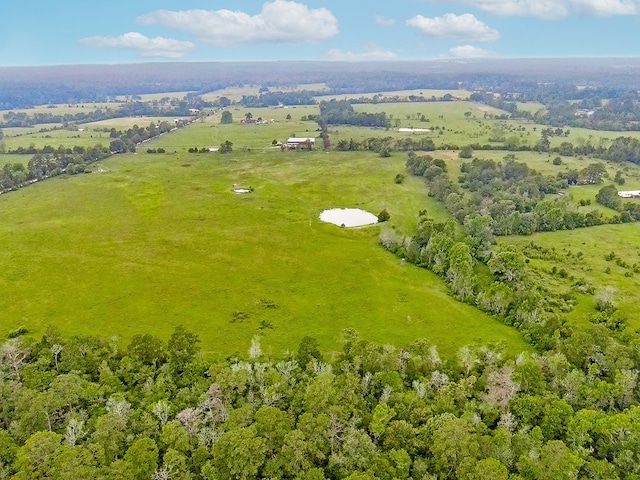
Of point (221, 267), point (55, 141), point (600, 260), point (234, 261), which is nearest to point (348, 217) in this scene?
point (234, 261)

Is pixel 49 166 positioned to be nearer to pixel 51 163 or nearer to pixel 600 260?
pixel 51 163

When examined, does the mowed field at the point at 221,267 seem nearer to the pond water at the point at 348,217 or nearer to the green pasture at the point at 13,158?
Answer: the pond water at the point at 348,217

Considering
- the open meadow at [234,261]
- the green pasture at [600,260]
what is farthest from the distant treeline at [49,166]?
the green pasture at [600,260]

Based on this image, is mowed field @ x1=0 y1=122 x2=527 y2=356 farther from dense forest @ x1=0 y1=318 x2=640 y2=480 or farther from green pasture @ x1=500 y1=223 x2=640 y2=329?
green pasture @ x1=500 y1=223 x2=640 y2=329

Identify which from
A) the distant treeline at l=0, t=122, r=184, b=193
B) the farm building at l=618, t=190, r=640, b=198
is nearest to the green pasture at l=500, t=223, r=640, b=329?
the farm building at l=618, t=190, r=640, b=198

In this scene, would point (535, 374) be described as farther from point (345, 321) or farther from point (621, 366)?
point (345, 321)

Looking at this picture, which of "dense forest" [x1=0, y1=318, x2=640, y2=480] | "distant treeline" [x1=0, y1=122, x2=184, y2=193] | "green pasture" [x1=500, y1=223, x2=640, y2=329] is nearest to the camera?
"dense forest" [x1=0, y1=318, x2=640, y2=480]

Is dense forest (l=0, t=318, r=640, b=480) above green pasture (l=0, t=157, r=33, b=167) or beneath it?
beneath
